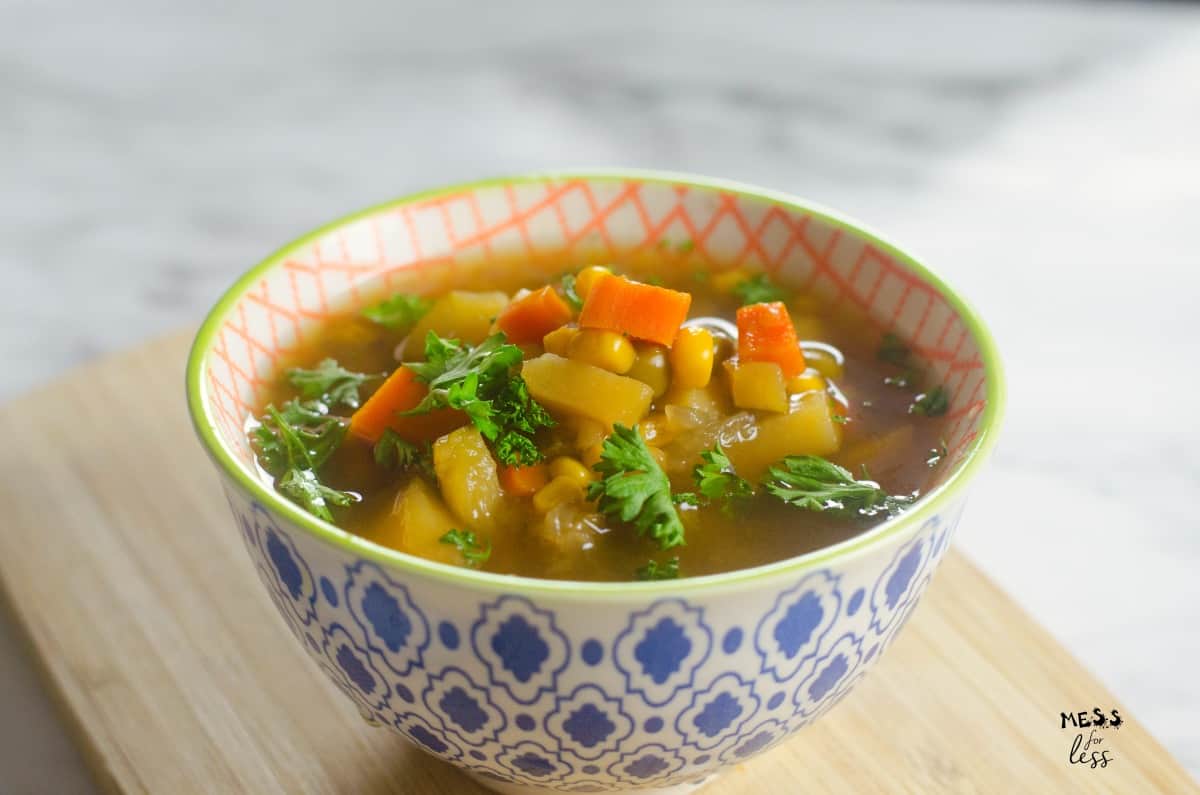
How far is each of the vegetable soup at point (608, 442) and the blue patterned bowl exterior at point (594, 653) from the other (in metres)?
0.19

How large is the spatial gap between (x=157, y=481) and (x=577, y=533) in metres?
1.35

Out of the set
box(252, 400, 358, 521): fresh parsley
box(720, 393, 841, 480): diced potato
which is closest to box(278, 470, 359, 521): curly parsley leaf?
box(252, 400, 358, 521): fresh parsley

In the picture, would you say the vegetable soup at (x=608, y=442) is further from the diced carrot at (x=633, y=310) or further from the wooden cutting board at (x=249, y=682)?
the wooden cutting board at (x=249, y=682)

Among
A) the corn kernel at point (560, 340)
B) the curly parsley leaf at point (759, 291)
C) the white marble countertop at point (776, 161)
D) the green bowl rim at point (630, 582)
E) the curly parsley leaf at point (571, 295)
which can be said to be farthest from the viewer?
the white marble countertop at point (776, 161)

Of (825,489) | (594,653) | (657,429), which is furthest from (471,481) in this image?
(825,489)

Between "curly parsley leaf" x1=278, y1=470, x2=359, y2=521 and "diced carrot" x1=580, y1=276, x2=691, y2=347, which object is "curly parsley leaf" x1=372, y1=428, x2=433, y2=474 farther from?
"diced carrot" x1=580, y1=276, x2=691, y2=347

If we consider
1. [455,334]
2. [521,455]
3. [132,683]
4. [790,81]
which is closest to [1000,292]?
[790,81]

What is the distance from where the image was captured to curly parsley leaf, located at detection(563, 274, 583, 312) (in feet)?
7.27

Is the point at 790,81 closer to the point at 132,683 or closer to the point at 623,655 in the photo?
the point at 132,683

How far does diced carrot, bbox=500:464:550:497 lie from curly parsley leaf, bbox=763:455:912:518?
34 cm

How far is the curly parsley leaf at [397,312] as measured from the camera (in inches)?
96.3

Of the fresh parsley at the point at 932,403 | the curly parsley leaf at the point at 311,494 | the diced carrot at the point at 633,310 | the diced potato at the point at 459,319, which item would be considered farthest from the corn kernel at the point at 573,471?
the fresh parsley at the point at 932,403

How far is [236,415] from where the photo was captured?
209 centimetres

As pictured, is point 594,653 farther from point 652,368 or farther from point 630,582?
point 652,368
